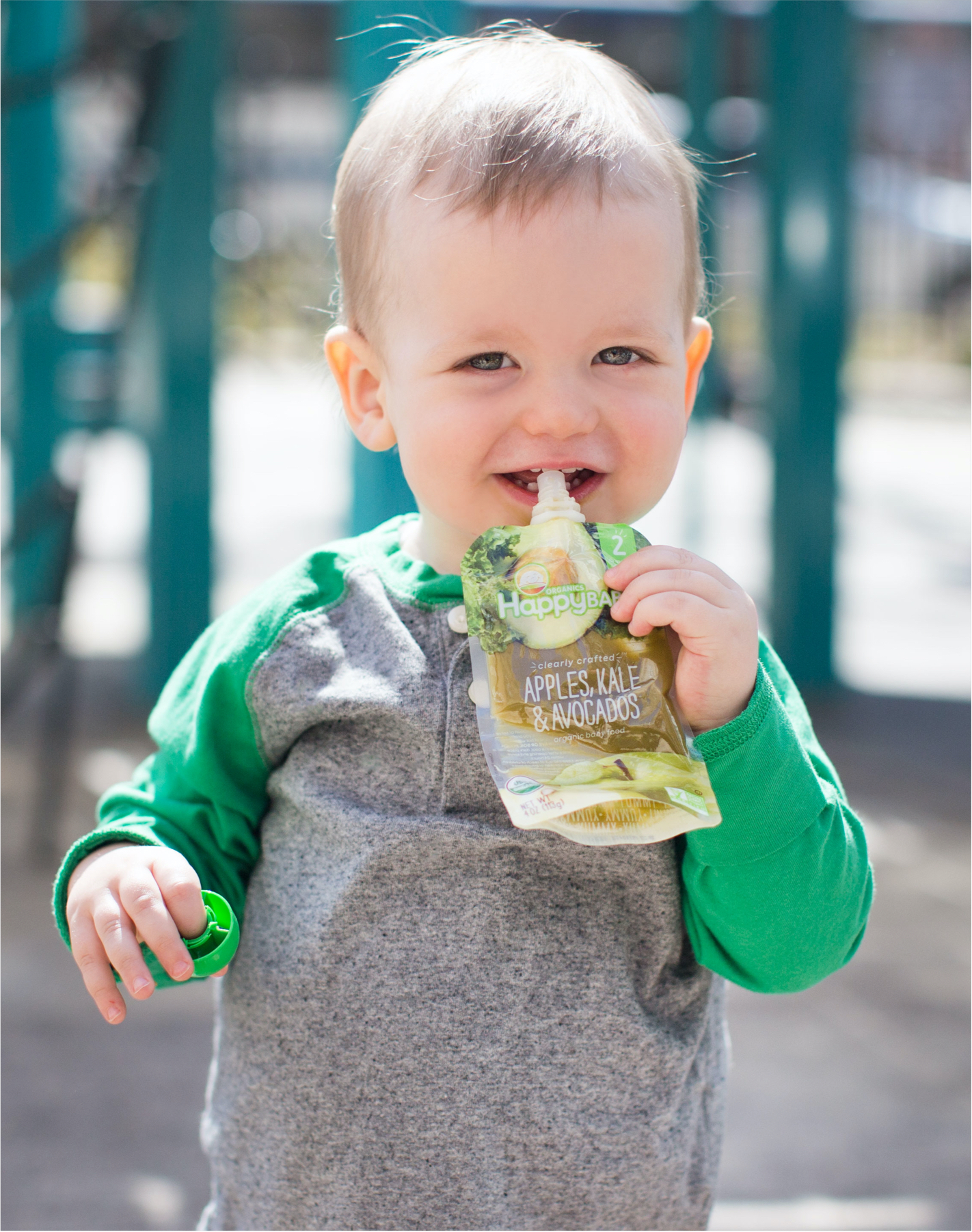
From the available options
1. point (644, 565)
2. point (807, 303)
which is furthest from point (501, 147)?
point (807, 303)

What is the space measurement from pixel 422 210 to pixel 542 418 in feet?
0.70

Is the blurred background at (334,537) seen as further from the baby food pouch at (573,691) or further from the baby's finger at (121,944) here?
the baby's finger at (121,944)

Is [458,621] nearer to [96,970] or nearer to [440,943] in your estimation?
[440,943]

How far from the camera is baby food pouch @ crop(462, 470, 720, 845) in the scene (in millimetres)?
1016

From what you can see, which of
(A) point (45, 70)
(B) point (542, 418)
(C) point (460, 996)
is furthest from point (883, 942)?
(A) point (45, 70)

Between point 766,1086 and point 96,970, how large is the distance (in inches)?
63.0

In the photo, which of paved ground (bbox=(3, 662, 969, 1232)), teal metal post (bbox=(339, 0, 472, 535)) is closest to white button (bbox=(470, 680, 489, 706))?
teal metal post (bbox=(339, 0, 472, 535))

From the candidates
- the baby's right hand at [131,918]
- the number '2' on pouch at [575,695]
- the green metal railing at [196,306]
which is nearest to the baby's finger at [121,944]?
the baby's right hand at [131,918]

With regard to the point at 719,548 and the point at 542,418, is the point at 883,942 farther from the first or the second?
the point at 719,548

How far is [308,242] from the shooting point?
1399cm

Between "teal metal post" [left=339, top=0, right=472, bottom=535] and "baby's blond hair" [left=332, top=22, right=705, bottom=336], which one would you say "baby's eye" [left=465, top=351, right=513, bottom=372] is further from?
"teal metal post" [left=339, top=0, right=472, bottom=535]

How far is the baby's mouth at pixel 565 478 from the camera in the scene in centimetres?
113

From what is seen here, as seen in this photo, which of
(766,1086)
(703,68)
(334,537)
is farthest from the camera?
(334,537)

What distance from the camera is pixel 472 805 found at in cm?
116
